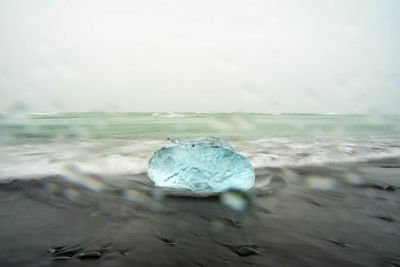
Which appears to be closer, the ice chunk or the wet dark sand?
the wet dark sand

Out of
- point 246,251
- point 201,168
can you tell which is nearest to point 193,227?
point 246,251

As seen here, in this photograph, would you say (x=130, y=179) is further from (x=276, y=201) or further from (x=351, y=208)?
(x=351, y=208)

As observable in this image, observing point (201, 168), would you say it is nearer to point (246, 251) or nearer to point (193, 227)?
point (193, 227)

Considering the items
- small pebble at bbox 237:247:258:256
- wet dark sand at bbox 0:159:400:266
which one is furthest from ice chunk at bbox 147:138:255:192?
small pebble at bbox 237:247:258:256

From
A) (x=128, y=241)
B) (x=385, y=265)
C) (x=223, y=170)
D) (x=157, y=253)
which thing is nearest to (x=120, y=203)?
(x=128, y=241)

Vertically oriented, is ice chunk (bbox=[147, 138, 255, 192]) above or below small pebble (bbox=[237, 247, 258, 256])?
above

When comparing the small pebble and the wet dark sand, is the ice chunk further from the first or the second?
the small pebble
